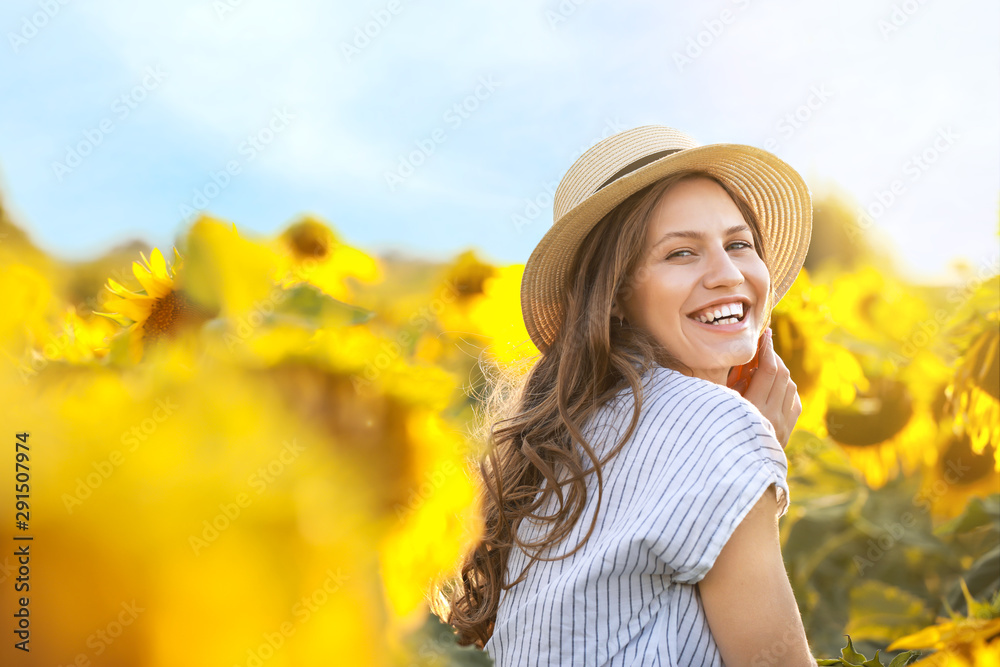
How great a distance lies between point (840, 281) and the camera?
86.0 inches

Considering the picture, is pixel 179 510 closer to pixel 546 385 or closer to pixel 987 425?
pixel 546 385

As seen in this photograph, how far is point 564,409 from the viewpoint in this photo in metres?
1.40

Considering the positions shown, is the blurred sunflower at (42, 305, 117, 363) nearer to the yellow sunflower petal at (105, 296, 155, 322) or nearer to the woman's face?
the yellow sunflower petal at (105, 296, 155, 322)

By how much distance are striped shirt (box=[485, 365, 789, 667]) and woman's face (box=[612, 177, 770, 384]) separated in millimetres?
229

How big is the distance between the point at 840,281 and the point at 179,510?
201 cm

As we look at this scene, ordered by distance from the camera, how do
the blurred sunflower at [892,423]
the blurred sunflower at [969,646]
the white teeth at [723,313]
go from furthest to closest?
1. the blurred sunflower at [892,423]
2. the white teeth at [723,313]
3. the blurred sunflower at [969,646]

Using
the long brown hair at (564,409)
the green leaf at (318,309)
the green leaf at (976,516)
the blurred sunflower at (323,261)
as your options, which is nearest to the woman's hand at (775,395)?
the long brown hair at (564,409)

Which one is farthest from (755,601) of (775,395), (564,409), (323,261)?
(323,261)

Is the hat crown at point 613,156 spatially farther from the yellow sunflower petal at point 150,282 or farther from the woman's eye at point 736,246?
the yellow sunflower petal at point 150,282

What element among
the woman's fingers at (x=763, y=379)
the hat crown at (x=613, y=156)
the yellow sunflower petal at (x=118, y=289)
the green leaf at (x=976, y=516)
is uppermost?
the hat crown at (x=613, y=156)

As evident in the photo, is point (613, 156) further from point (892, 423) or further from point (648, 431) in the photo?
point (892, 423)

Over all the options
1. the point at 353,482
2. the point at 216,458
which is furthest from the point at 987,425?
the point at 216,458

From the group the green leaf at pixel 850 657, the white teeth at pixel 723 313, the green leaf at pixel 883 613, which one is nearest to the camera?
the green leaf at pixel 850 657

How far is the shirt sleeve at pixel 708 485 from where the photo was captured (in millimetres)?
1100
